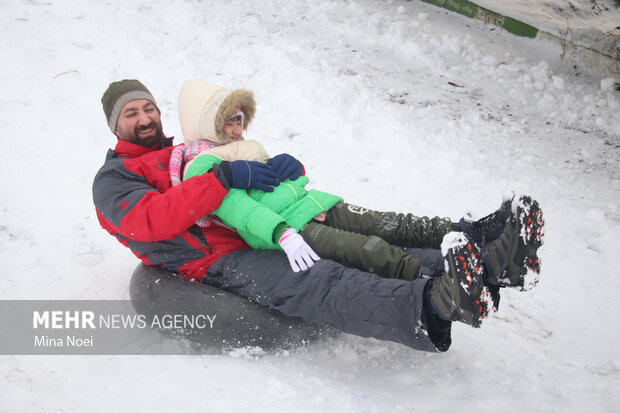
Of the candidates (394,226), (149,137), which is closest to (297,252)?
(394,226)

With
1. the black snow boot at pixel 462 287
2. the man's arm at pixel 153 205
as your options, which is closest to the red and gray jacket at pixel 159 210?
the man's arm at pixel 153 205

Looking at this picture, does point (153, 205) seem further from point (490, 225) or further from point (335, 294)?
point (490, 225)

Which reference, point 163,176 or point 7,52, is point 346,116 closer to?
point 163,176

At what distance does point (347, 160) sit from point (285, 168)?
1.82 metres

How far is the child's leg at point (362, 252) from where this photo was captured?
2.73 meters

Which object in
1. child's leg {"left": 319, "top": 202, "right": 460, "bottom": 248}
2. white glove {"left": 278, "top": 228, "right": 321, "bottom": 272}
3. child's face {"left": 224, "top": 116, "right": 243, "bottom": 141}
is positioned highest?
child's face {"left": 224, "top": 116, "right": 243, "bottom": 141}

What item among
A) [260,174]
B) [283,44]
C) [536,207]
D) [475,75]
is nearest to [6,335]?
[260,174]

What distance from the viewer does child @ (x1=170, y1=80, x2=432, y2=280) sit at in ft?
9.05

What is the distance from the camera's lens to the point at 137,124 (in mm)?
3225

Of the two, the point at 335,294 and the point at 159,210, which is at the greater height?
the point at 159,210

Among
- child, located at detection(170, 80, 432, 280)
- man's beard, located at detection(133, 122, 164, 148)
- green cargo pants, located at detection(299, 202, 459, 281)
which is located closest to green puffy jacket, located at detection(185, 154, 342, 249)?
child, located at detection(170, 80, 432, 280)

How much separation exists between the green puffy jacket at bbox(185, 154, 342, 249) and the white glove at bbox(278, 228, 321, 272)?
0.10 metres

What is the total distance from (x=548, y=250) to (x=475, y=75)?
120 inches

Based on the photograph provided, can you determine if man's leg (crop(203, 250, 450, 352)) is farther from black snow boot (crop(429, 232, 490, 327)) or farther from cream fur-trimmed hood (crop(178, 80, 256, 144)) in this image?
cream fur-trimmed hood (crop(178, 80, 256, 144))
